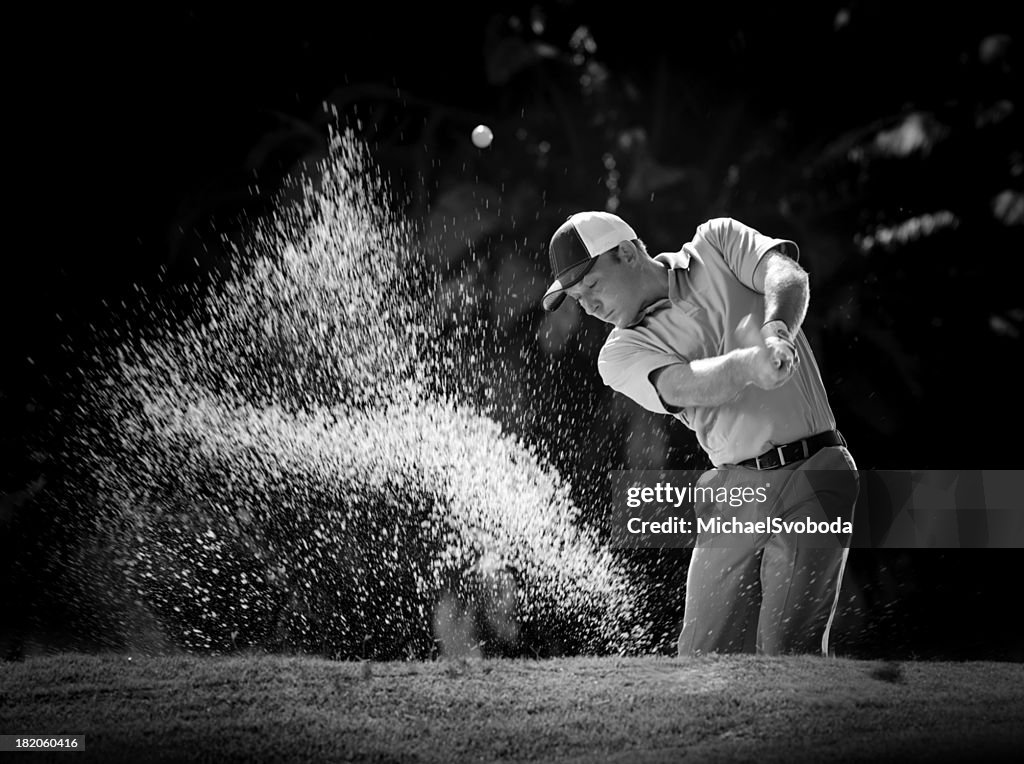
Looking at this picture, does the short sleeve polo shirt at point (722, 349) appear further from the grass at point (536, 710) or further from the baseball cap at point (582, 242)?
the grass at point (536, 710)

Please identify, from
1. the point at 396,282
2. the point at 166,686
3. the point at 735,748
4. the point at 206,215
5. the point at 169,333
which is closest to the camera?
the point at 735,748

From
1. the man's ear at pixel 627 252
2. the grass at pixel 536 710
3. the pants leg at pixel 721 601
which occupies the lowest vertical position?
the grass at pixel 536 710

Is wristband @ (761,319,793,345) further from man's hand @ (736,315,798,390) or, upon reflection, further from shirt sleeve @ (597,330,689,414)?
shirt sleeve @ (597,330,689,414)

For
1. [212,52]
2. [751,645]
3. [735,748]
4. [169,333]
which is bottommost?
[735,748]

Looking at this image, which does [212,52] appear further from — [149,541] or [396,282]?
[149,541]

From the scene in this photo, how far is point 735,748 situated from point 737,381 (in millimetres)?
1008

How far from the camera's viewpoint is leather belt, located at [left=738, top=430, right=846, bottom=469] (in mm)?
3229

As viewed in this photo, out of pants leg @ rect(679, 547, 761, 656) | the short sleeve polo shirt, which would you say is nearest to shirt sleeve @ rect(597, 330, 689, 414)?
the short sleeve polo shirt

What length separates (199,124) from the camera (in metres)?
6.55

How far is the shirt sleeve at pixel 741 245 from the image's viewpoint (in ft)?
10.5

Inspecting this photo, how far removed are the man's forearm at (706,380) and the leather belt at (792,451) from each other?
0.26 meters

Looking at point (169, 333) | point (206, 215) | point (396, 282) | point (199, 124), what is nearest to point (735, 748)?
point (396, 282)

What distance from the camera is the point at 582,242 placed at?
319 centimetres

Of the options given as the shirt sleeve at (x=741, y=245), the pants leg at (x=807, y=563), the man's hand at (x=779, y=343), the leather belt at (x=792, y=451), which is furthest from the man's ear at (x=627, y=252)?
the pants leg at (x=807, y=563)
